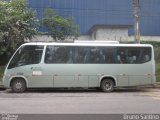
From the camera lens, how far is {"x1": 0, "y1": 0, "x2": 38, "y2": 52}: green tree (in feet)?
125

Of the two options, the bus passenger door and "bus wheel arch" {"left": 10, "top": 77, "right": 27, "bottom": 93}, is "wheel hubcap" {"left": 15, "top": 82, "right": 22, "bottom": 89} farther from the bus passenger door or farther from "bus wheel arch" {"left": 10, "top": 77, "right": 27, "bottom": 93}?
the bus passenger door

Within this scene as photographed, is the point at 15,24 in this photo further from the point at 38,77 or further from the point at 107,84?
the point at 107,84

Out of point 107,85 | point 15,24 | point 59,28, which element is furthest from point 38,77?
point 59,28

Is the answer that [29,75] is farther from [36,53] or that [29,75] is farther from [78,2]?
[78,2]

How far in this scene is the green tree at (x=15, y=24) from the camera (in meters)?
38.0

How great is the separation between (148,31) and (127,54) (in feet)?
159

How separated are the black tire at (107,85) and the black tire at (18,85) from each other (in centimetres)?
422

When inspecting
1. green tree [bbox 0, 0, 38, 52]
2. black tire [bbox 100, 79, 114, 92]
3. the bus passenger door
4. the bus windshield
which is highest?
green tree [bbox 0, 0, 38, 52]

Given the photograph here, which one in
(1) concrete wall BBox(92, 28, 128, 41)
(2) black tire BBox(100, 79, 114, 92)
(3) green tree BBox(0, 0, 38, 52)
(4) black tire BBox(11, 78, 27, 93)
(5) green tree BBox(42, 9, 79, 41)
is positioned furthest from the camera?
(1) concrete wall BBox(92, 28, 128, 41)

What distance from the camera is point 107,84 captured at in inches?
972

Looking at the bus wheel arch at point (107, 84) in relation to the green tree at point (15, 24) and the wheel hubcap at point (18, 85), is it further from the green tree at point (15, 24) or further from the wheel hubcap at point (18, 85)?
the green tree at point (15, 24)

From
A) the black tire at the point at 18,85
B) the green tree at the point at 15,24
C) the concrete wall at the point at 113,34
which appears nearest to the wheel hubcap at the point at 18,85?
the black tire at the point at 18,85

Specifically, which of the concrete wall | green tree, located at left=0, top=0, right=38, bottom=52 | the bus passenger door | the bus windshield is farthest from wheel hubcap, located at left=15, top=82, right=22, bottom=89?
the concrete wall

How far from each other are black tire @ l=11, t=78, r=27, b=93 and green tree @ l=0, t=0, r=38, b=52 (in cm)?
1324
